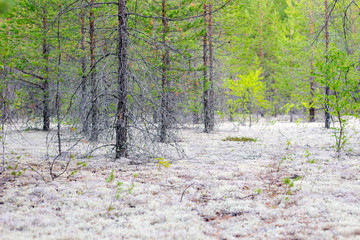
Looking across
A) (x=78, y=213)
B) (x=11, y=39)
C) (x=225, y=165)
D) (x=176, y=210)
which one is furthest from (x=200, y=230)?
(x=11, y=39)

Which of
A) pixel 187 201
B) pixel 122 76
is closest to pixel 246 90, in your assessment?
pixel 122 76

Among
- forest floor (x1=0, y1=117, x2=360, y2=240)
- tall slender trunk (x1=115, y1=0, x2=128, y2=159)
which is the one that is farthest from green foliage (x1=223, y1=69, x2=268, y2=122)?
tall slender trunk (x1=115, y1=0, x2=128, y2=159)

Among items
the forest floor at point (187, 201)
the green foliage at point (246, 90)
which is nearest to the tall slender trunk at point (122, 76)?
the forest floor at point (187, 201)

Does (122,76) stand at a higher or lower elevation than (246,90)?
lower

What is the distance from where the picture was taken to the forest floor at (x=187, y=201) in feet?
11.8

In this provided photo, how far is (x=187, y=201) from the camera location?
15.7 feet

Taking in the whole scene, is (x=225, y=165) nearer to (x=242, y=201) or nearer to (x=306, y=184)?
(x=306, y=184)

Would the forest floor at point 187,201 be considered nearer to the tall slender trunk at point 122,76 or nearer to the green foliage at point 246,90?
the tall slender trunk at point 122,76

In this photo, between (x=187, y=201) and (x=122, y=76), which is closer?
(x=187, y=201)

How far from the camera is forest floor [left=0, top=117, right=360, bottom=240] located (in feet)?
11.8

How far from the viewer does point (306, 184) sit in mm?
5641

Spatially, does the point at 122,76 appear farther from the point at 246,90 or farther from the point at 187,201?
the point at 246,90

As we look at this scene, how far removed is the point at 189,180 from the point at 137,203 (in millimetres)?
1631

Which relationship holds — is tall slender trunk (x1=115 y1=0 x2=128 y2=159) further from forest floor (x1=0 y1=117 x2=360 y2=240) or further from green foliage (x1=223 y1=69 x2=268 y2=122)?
green foliage (x1=223 y1=69 x2=268 y2=122)
